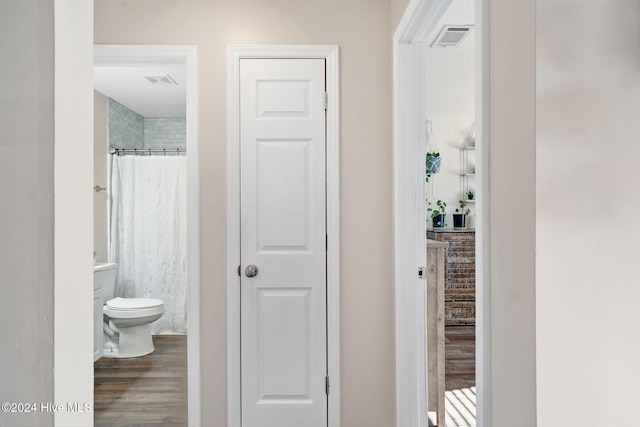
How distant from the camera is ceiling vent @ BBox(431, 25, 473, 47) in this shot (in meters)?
3.23

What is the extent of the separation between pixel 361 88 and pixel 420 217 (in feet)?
2.55

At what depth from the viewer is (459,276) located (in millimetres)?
4855

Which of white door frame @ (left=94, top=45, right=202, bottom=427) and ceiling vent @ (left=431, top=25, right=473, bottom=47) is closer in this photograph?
white door frame @ (left=94, top=45, right=202, bottom=427)

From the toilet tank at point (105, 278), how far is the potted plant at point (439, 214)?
3523mm

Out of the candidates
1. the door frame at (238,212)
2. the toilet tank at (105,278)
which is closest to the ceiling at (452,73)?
the door frame at (238,212)

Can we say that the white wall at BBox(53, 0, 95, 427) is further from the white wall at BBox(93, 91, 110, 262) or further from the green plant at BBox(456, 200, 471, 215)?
the green plant at BBox(456, 200, 471, 215)

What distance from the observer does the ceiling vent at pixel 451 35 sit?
3226 mm

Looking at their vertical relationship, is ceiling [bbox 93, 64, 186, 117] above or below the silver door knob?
above

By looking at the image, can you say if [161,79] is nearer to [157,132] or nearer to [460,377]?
[157,132]

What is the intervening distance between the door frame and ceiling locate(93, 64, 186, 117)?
1.30 m

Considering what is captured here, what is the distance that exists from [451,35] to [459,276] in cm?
257

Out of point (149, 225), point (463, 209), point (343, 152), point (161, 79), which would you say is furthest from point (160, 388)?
point (463, 209)

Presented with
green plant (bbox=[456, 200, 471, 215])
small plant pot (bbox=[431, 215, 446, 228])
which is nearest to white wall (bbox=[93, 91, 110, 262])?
small plant pot (bbox=[431, 215, 446, 228])

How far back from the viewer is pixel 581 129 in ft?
3.10
